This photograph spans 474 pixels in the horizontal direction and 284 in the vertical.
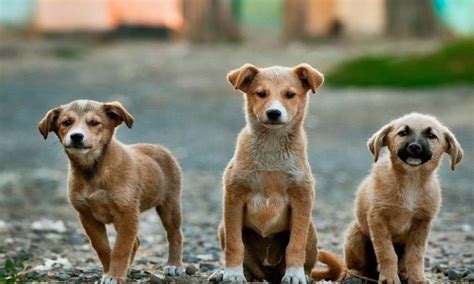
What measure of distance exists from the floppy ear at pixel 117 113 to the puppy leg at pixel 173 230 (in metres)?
0.85

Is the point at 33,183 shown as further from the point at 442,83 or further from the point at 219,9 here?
the point at 219,9

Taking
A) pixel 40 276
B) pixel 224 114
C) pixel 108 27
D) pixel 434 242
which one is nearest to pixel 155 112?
pixel 224 114

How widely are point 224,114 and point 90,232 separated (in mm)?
14936

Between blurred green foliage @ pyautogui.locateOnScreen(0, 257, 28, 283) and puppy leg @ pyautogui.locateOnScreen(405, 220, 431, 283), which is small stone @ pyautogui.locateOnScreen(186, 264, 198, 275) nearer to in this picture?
blurred green foliage @ pyautogui.locateOnScreen(0, 257, 28, 283)

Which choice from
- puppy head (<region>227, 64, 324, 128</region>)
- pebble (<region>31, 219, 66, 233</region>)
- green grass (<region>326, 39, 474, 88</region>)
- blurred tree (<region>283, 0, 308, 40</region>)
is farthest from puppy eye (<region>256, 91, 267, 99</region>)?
blurred tree (<region>283, 0, 308, 40</region>)

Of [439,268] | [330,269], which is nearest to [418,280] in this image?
[330,269]

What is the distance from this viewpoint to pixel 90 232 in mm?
7355

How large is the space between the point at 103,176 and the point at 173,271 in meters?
1.03

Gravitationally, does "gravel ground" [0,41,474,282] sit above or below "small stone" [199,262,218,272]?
below

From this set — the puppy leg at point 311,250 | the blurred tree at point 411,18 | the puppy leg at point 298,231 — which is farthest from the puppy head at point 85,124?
the blurred tree at point 411,18

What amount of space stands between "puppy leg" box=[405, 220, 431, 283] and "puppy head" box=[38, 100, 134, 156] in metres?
1.90

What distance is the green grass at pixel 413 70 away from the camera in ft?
78.8

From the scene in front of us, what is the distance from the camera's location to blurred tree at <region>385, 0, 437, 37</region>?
30109 mm

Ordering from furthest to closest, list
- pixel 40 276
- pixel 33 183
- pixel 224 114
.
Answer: pixel 224 114 < pixel 33 183 < pixel 40 276
